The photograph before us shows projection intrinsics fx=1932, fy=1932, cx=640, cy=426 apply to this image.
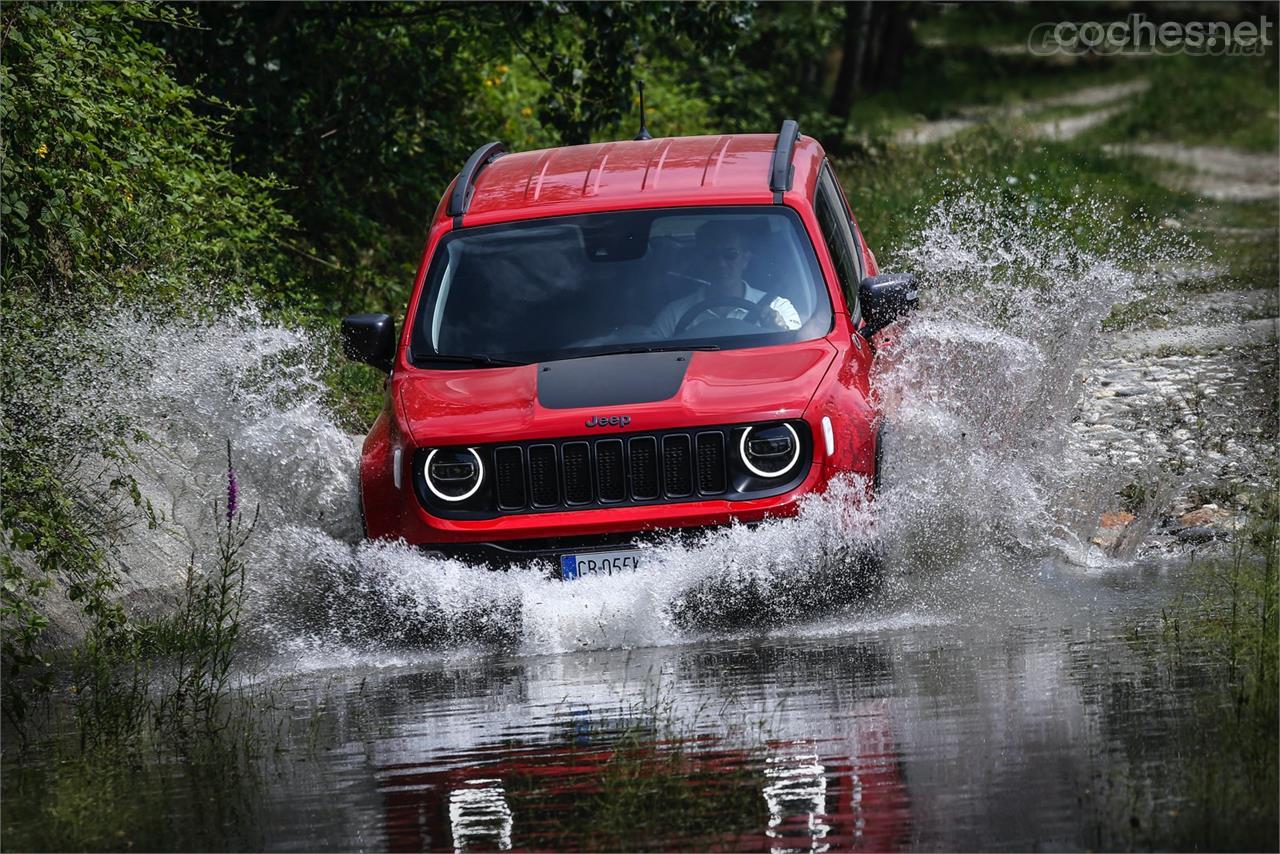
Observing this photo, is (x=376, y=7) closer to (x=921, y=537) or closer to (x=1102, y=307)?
(x=1102, y=307)

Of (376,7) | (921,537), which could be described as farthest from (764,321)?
(376,7)

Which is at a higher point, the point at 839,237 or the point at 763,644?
the point at 839,237

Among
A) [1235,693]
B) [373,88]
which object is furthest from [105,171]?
[1235,693]

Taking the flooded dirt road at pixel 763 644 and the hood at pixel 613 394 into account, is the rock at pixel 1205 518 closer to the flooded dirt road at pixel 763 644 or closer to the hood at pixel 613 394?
the flooded dirt road at pixel 763 644

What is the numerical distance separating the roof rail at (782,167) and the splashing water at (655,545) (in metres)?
0.96

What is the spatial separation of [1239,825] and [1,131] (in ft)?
24.9

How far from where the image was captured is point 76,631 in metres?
8.51

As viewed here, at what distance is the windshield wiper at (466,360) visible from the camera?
8.55 metres

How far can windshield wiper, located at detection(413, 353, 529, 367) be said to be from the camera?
28.0 ft

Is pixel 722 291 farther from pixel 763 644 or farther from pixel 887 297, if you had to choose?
pixel 763 644

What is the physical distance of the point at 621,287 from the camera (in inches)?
349

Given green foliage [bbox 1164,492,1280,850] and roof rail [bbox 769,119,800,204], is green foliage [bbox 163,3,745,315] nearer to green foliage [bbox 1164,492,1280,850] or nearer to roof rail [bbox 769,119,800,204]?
roof rail [bbox 769,119,800,204]

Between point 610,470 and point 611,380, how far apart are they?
446 millimetres

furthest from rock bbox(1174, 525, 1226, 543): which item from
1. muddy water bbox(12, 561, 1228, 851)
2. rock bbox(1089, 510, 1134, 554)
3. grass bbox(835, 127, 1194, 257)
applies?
grass bbox(835, 127, 1194, 257)
